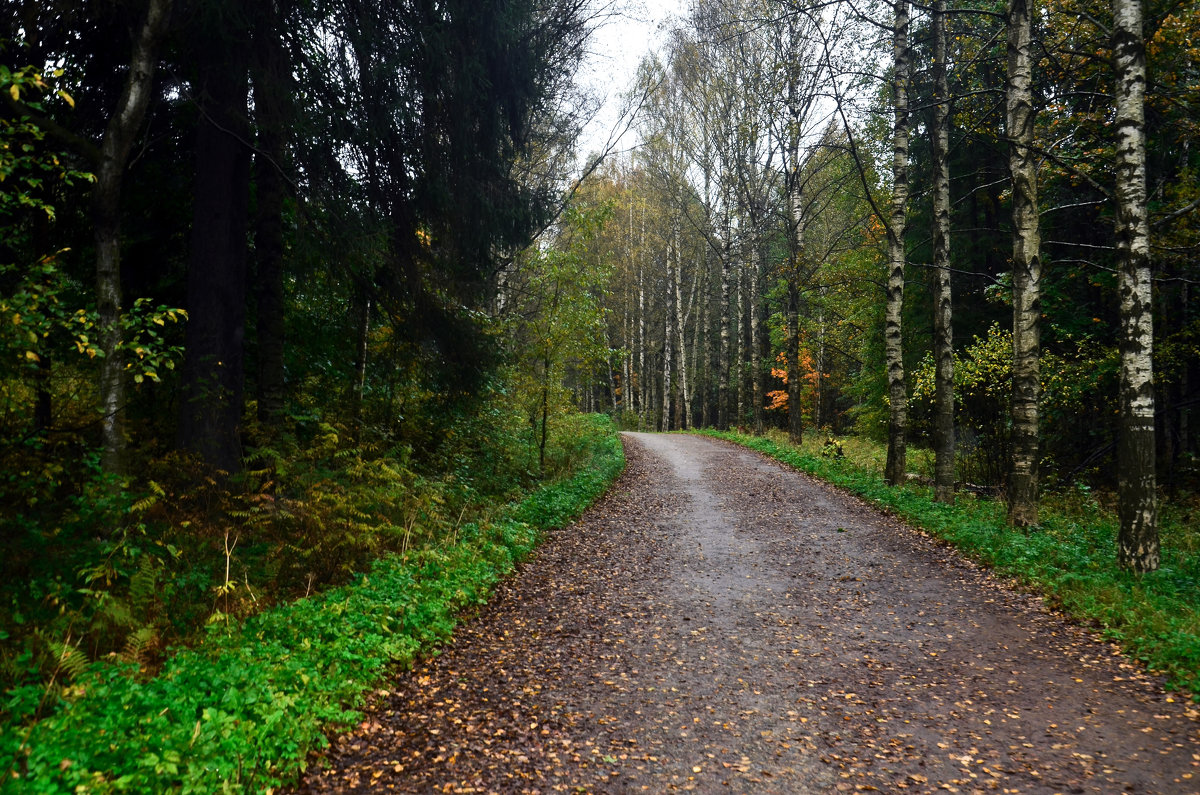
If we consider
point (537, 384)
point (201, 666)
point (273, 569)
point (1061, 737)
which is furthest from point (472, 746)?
point (537, 384)

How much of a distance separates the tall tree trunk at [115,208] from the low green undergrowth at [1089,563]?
9135 mm

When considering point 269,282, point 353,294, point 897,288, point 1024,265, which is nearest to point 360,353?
point 353,294

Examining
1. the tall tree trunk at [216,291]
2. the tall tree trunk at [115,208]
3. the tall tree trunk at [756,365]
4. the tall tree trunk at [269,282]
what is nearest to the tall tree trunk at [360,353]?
the tall tree trunk at [269,282]

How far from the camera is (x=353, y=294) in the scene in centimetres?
959

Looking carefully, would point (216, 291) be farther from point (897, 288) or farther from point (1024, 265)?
point (897, 288)

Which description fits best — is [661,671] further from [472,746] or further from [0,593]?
[0,593]

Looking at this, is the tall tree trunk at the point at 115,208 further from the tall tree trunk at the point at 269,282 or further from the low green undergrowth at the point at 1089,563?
the low green undergrowth at the point at 1089,563

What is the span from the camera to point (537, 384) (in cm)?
1441

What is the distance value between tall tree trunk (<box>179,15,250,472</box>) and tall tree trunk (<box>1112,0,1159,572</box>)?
9.80 meters

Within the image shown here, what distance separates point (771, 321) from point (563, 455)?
51.9 ft

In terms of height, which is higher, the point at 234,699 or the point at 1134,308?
the point at 1134,308

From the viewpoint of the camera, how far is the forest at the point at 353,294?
5684mm

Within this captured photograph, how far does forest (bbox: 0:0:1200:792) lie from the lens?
568 cm

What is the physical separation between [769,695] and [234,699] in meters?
3.75
